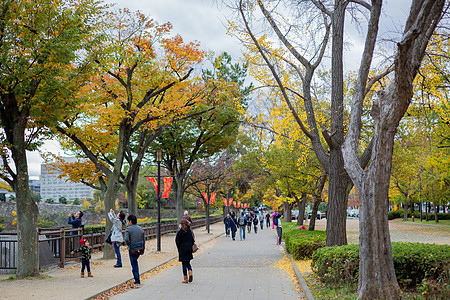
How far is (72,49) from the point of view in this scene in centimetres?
1119

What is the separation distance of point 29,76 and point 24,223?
3.78 metres

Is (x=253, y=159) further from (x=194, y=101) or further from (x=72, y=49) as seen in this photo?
(x=72, y=49)

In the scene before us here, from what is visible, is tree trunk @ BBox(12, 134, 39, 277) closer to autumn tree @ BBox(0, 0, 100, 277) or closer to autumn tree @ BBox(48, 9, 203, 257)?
autumn tree @ BBox(0, 0, 100, 277)

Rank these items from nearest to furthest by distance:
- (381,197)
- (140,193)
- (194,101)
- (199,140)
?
1. (381,197)
2. (194,101)
3. (199,140)
4. (140,193)

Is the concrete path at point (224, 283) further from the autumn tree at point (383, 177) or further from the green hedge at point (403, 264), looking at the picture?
the autumn tree at point (383, 177)

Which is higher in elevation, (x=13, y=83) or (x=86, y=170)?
(x=13, y=83)

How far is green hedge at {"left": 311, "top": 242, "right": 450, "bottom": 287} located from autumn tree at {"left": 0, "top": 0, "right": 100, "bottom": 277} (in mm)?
7550

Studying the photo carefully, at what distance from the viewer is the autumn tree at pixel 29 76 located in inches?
417

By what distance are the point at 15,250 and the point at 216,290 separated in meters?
6.30

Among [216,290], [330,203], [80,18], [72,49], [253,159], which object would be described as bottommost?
[216,290]

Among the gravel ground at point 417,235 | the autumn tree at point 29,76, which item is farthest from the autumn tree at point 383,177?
the gravel ground at point 417,235

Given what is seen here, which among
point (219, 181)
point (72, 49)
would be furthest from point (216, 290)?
point (219, 181)

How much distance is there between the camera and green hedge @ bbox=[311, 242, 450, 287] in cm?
779

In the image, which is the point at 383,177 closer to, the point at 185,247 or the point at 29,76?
the point at 185,247
